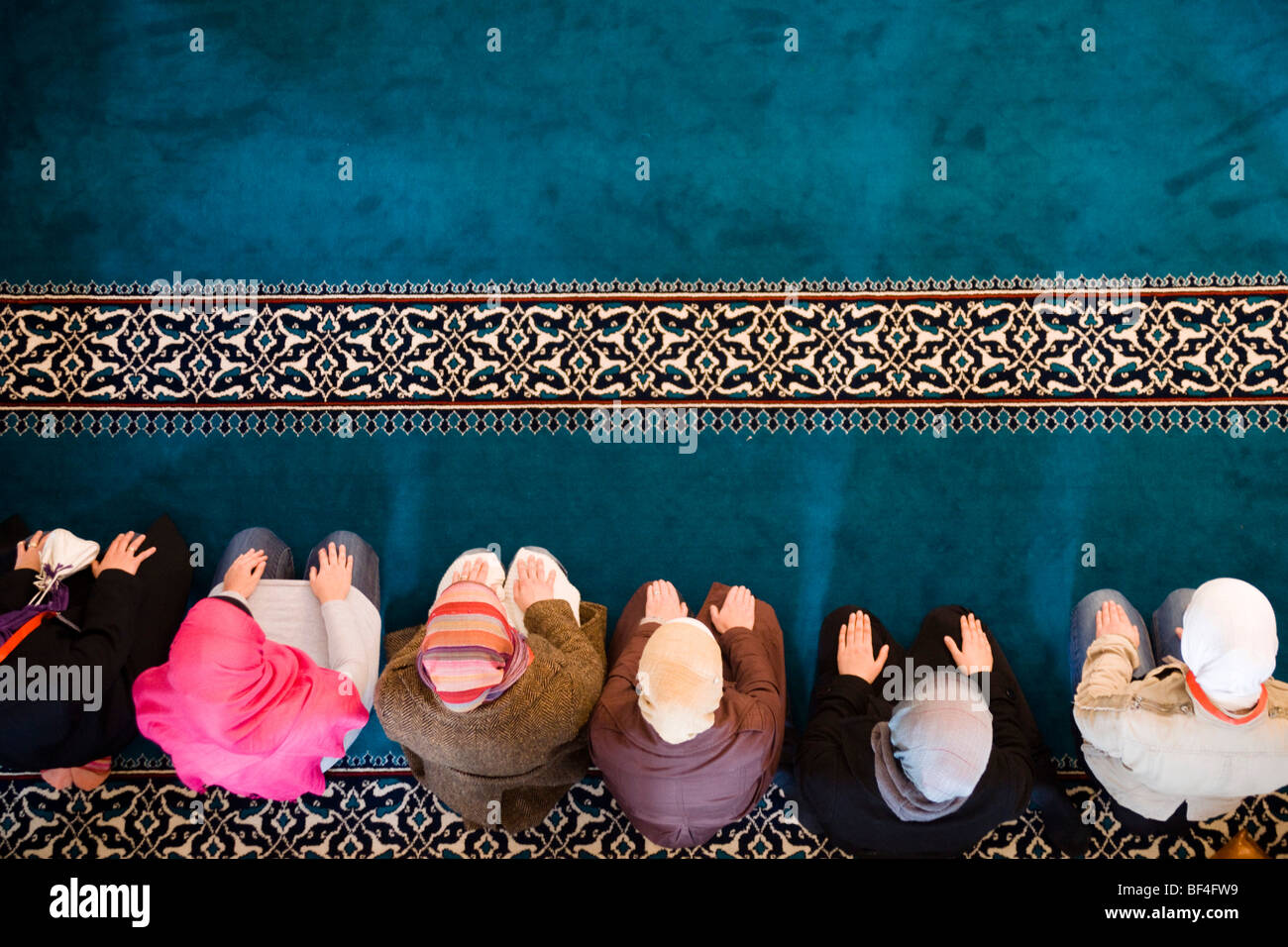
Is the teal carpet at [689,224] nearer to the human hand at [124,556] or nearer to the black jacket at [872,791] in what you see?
the human hand at [124,556]

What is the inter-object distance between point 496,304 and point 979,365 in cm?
142

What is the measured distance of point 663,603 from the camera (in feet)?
7.67

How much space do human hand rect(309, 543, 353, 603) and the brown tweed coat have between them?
0.83 feet

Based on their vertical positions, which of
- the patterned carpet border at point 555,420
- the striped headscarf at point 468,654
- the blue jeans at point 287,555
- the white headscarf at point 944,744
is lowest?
the white headscarf at point 944,744

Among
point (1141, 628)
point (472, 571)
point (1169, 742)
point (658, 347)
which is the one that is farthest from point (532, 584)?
point (1141, 628)

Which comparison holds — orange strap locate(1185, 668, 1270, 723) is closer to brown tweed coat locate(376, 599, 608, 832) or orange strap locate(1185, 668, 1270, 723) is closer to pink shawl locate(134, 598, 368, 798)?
brown tweed coat locate(376, 599, 608, 832)

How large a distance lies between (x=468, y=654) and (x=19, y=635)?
3.84ft

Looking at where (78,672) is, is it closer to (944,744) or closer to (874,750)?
(874,750)

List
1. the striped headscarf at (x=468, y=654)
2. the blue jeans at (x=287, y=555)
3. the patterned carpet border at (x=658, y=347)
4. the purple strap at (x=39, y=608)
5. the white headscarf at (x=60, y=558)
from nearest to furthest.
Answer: the striped headscarf at (x=468, y=654) < the purple strap at (x=39, y=608) < the white headscarf at (x=60, y=558) < the blue jeans at (x=287, y=555) < the patterned carpet border at (x=658, y=347)

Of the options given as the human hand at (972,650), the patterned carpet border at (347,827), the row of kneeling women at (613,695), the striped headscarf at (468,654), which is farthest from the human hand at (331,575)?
the human hand at (972,650)

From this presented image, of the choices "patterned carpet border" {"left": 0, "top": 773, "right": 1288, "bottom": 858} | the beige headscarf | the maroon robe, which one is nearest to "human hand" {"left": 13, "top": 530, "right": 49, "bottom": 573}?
"patterned carpet border" {"left": 0, "top": 773, "right": 1288, "bottom": 858}

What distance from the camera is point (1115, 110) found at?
261cm

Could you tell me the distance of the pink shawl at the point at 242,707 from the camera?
6.13 feet

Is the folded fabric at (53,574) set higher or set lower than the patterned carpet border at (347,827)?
higher
